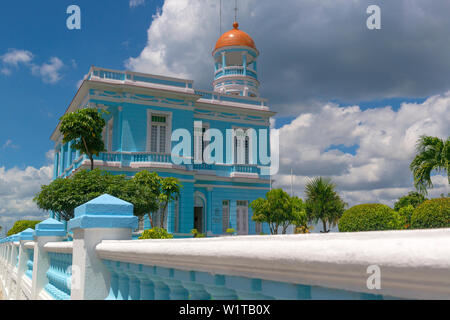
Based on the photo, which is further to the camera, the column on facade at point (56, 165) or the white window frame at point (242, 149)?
the column on facade at point (56, 165)

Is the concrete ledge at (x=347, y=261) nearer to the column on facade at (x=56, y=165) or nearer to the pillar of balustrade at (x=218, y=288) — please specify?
the pillar of balustrade at (x=218, y=288)

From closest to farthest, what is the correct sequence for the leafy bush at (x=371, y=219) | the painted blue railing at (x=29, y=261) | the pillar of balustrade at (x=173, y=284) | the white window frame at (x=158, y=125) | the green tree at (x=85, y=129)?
1. the pillar of balustrade at (x=173, y=284)
2. the painted blue railing at (x=29, y=261)
3. the leafy bush at (x=371, y=219)
4. the green tree at (x=85, y=129)
5. the white window frame at (x=158, y=125)

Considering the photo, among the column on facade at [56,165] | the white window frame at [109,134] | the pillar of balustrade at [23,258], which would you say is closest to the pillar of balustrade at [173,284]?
the pillar of balustrade at [23,258]

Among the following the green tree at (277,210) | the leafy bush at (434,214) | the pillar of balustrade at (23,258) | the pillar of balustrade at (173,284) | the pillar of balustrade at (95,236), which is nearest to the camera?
the pillar of balustrade at (173,284)

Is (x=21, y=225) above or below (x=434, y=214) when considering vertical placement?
below

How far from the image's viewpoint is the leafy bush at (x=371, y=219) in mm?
13703

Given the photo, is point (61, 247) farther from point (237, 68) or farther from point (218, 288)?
point (237, 68)

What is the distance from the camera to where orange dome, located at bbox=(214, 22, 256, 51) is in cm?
2709

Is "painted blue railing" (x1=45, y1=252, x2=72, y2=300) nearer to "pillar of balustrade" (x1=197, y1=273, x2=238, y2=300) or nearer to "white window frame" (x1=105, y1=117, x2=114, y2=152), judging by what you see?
"pillar of balustrade" (x1=197, y1=273, x2=238, y2=300)

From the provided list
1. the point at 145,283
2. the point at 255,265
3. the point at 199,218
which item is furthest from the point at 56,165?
the point at 255,265

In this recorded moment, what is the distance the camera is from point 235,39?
27125 millimetres

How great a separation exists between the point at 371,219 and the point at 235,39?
1713cm

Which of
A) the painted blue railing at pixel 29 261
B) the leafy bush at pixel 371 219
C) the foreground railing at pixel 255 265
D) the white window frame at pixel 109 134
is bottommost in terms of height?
the painted blue railing at pixel 29 261

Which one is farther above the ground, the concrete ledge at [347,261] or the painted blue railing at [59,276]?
the concrete ledge at [347,261]
